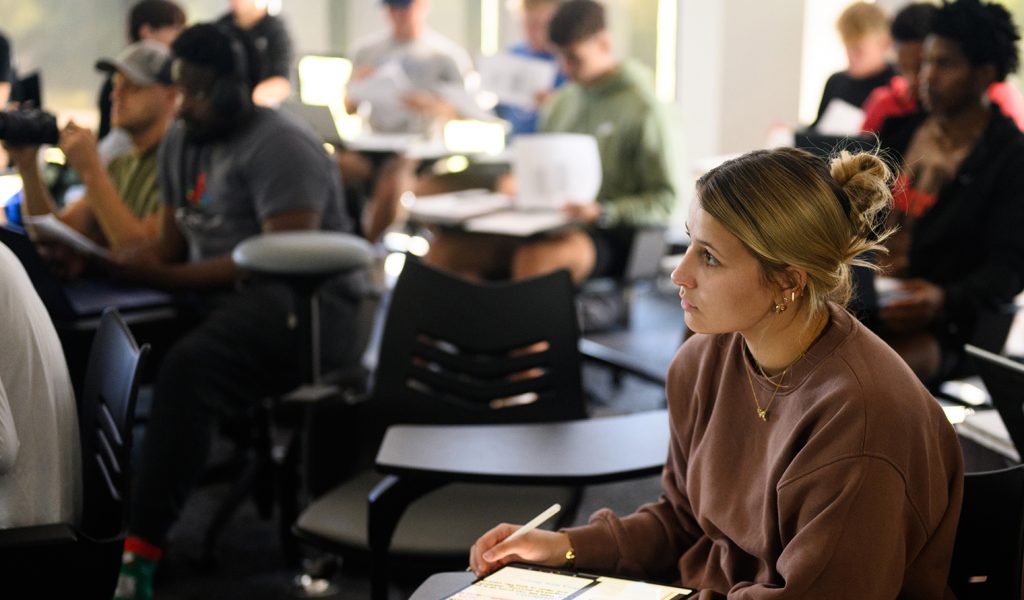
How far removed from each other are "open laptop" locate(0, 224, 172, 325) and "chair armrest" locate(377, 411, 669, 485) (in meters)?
0.82

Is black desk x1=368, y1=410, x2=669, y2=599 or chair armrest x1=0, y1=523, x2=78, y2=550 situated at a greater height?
chair armrest x1=0, y1=523, x2=78, y2=550

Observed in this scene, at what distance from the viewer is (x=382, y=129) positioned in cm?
539

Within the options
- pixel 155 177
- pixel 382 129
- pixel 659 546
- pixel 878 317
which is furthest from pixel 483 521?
pixel 382 129

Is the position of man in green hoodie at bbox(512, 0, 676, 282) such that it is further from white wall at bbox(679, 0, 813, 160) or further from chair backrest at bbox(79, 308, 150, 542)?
chair backrest at bbox(79, 308, 150, 542)

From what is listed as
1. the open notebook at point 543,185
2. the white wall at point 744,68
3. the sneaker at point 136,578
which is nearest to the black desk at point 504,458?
the sneaker at point 136,578

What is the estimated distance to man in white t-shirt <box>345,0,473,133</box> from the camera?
5219 millimetres

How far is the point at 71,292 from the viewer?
289 centimetres

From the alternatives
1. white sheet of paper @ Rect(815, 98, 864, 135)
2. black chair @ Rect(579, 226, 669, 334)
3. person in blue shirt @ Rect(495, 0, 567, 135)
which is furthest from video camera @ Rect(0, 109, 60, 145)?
person in blue shirt @ Rect(495, 0, 567, 135)

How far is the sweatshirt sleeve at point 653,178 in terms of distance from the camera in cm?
374

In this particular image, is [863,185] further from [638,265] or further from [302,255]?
[638,265]

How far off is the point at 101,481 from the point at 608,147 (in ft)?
8.20

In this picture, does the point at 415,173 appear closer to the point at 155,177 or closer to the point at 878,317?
the point at 155,177

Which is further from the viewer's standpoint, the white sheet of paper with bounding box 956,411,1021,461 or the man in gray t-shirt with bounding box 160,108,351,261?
the man in gray t-shirt with bounding box 160,108,351,261

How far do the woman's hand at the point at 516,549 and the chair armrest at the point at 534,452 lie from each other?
0.23 metres
